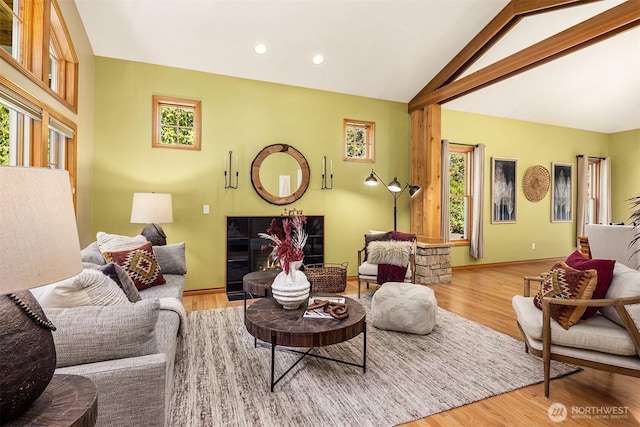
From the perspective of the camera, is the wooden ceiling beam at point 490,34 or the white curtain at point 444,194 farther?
the white curtain at point 444,194

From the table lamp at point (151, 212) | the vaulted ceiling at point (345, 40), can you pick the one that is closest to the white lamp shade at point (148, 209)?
the table lamp at point (151, 212)

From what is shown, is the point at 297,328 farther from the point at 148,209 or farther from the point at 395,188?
the point at 395,188

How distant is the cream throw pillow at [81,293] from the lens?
1463mm

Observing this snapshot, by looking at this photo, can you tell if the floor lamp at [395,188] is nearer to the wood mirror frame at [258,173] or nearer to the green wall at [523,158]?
the wood mirror frame at [258,173]

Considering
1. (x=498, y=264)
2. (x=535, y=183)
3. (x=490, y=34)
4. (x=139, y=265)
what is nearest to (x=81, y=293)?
(x=139, y=265)

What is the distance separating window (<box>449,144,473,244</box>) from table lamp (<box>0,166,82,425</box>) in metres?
6.27

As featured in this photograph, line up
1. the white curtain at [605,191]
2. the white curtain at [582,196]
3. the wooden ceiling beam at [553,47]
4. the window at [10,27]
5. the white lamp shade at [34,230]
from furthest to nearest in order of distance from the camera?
the white curtain at [605,191], the white curtain at [582,196], the wooden ceiling beam at [553,47], the window at [10,27], the white lamp shade at [34,230]

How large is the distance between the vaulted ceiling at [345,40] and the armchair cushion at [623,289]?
8.74 ft

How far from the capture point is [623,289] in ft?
6.90

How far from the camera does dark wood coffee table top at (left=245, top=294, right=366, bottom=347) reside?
6.78 feet

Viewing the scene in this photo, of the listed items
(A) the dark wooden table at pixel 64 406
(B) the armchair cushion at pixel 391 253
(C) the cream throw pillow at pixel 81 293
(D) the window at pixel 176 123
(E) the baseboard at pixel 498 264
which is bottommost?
(E) the baseboard at pixel 498 264

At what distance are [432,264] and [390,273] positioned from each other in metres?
1.26

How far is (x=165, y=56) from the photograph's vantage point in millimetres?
4227

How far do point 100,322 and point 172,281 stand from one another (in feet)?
6.38
